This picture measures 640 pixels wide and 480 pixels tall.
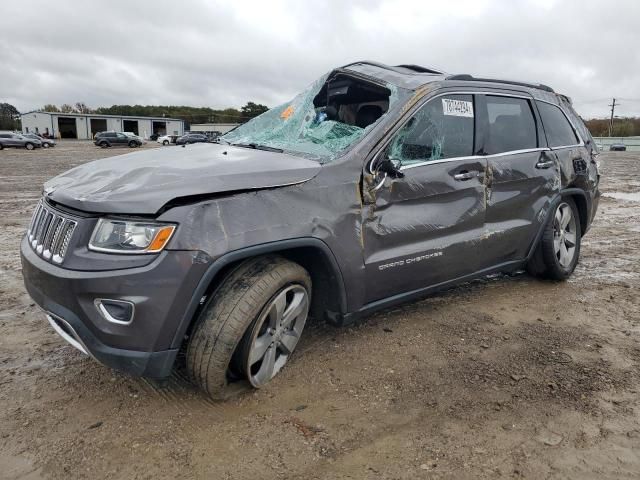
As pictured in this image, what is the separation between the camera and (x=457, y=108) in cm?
352

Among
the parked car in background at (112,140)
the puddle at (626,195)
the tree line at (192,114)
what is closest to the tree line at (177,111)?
the tree line at (192,114)

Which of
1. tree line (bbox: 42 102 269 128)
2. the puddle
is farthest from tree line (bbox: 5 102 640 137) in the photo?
the puddle

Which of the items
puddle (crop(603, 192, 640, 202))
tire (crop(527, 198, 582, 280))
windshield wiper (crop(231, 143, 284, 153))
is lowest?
puddle (crop(603, 192, 640, 202))

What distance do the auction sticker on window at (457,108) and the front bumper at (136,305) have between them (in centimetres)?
207

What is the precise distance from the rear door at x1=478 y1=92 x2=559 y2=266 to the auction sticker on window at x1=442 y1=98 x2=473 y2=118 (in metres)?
0.14

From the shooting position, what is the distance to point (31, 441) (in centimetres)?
236

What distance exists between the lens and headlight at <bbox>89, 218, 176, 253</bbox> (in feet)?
7.34

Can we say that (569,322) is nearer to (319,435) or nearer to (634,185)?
(319,435)

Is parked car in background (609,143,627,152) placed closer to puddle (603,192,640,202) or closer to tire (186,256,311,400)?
puddle (603,192,640,202)

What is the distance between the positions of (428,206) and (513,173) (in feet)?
3.38

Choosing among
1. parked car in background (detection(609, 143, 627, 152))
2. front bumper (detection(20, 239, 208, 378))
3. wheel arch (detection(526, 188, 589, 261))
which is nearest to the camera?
front bumper (detection(20, 239, 208, 378))

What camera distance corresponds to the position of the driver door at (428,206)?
9.86 ft

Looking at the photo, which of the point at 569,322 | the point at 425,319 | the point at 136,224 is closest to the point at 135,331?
the point at 136,224

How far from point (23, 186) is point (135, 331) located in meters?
12.3
